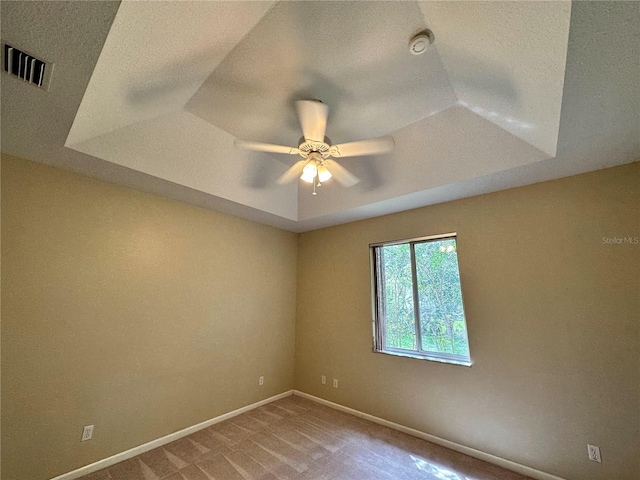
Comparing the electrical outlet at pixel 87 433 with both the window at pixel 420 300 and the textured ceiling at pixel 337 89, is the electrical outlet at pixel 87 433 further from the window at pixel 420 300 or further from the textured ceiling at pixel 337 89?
the window at pixel 420 300

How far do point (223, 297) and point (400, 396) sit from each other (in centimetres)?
239

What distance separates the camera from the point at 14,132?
1785mm

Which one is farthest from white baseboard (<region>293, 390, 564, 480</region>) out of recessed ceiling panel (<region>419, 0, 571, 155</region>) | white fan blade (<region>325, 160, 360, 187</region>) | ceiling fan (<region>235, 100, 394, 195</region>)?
ceiling fan (<region>235, 100, 394, 195</region>)

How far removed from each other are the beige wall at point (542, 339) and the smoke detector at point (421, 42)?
5.66 feet

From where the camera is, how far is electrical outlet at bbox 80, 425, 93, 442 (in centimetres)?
216

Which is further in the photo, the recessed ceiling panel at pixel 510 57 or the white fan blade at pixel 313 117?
the white fan blade at pixel 313 117

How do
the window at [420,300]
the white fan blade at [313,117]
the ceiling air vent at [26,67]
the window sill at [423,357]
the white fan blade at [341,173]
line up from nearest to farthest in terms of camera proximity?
the ceiling air vent at [26,67], the white fan blade at [313,117], the white fan blade at [341,173], the window sill at [423,357], the window at [420,300]

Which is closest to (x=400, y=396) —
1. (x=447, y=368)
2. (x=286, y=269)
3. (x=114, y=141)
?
(x=447, y=368)

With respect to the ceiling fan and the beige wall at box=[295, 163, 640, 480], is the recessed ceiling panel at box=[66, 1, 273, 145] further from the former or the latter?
the beige wall at box=[295, 163, 640, 480]

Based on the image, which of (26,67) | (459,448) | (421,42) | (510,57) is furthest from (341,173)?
(459,448)

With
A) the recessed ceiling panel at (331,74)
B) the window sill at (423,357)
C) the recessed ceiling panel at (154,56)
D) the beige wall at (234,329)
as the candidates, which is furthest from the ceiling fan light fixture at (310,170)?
the window sill at (423,357)

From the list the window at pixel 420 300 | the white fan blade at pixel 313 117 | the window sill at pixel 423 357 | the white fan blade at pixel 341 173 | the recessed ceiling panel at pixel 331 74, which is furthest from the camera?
the window at pixel 420 300

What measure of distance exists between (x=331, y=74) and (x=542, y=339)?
9.19 feet

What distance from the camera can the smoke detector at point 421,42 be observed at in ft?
5.09
